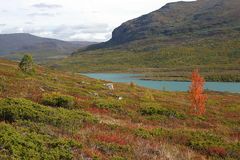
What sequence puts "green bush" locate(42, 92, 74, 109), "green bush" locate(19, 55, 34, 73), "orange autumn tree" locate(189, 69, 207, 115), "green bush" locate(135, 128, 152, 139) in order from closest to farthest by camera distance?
"green bush" locate(135, 128, 152, 139) → "green bush" locate(42, 92, 74, 109) → "orange autumn tree" locate(189, 69, 207, 115) → "green bush" locate(19, 55, 34, 73)

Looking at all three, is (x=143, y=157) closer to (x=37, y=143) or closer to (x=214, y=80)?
(x=37, y=143)

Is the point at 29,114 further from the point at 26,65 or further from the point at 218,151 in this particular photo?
the point at 26,65

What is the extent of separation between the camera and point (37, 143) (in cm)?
1074

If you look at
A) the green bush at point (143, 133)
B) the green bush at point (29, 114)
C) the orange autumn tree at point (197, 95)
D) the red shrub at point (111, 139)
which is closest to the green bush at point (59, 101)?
the green bush at point (29, 114)

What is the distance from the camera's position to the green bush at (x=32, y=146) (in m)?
9.57

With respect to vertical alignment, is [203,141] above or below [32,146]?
below

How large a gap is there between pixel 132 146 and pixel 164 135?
182 inches

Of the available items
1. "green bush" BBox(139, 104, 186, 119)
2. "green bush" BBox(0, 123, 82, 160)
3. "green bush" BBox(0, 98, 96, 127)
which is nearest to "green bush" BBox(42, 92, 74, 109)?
"green bush" BBox(139, 104, 186, 119)

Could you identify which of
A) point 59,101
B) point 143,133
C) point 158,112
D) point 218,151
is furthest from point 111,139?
point 158,112

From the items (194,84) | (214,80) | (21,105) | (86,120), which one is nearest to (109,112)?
(86,120)

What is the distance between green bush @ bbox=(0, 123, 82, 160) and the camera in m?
9.57

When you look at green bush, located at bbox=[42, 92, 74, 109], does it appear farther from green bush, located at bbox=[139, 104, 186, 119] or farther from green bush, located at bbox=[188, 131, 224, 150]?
green bush, located at bbox=[188, 131, 224, 150]

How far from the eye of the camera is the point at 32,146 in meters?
10.2

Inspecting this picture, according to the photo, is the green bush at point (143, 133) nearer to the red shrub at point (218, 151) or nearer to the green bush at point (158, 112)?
the red shrub at point (218, 151)
